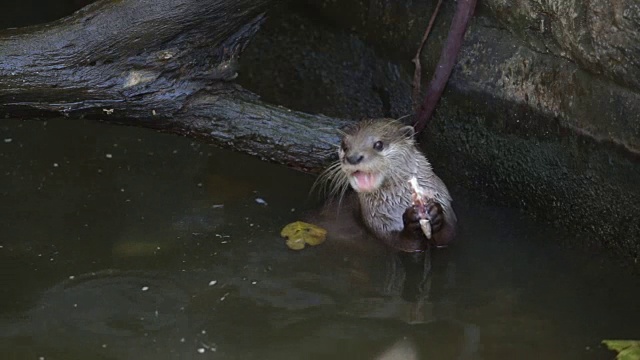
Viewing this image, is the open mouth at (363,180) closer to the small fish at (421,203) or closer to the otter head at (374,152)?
the otter head at (374,152)

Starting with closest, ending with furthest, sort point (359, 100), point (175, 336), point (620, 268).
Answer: point (175, 336), point (620, 268), point (359, 100)

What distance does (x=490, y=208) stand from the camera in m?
3.38

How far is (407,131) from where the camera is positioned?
3.26 metres

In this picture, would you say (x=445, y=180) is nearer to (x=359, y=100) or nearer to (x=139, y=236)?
(x=359, y=100)

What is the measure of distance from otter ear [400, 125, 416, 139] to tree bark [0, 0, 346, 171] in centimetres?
24

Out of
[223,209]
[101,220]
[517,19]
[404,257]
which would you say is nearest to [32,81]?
[101,220]

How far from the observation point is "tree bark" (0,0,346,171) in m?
3.05

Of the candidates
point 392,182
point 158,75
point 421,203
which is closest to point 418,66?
point 392,182

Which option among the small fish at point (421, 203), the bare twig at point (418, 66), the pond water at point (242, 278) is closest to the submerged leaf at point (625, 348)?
the pond water at point (242, 278)

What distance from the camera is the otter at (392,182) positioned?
318 centimetres

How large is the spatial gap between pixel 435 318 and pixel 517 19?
36.2 inches

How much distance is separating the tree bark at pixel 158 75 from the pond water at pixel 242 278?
0.97 feet

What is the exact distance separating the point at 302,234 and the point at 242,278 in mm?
311

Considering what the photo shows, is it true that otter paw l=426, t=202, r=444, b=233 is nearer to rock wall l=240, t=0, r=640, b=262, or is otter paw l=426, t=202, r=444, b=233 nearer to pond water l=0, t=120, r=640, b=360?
pond water l=0, t=120, r=640, b=360
